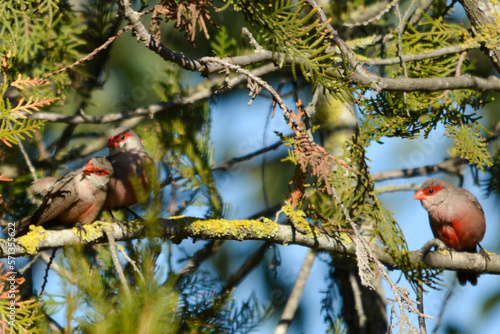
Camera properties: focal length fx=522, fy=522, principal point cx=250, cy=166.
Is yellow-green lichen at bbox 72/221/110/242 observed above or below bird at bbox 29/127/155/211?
below

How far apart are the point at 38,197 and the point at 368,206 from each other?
2.44 metres

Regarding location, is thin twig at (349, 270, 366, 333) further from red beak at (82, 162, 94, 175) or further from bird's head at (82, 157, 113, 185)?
red beak at (82, 162, 94, 175)

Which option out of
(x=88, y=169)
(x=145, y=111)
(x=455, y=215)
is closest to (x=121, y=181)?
(x=88, y=169)

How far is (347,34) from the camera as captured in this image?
4570 mm

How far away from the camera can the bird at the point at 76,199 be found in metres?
3.13

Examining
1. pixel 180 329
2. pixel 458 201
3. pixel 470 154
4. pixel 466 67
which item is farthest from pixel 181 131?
pixel 458 201

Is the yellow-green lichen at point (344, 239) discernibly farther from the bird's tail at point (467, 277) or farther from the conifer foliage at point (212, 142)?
the bird's tail at point (467, 277)

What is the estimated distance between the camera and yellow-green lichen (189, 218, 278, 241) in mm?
2566

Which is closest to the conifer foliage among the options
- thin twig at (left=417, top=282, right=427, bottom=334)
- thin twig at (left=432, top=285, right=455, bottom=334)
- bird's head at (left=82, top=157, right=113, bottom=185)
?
thin twig at (left=417, top=282, right=427, bottom=334)

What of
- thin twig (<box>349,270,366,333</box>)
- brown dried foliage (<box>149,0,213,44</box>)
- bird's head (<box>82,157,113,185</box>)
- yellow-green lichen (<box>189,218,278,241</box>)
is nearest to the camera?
brown dried foliage (<box>149,0,213,44</box>)

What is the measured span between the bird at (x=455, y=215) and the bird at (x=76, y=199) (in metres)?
2.71

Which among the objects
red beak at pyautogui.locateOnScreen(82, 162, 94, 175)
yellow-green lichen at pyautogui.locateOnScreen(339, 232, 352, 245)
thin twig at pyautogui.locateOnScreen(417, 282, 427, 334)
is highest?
red beak at pyautogui.locateOnScreen(82, 162, 94, 175)

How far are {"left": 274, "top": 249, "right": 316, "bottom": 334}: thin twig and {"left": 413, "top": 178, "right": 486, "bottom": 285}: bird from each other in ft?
4.34

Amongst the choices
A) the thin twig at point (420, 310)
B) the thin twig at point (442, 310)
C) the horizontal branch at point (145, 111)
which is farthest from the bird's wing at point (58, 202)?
the thin twig at point (442, 310)
